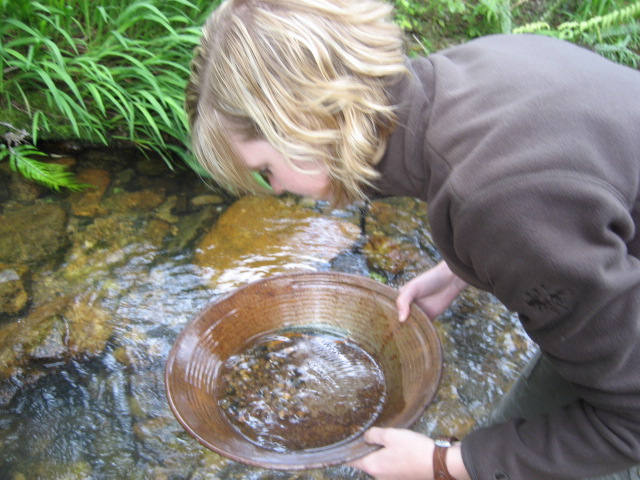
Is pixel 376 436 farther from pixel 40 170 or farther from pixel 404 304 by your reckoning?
pixel 40 170

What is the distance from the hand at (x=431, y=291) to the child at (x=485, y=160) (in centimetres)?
47

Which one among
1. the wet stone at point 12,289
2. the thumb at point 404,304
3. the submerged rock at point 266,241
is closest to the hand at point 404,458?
the thumb at point 404,304

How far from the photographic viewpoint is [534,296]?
105 cm

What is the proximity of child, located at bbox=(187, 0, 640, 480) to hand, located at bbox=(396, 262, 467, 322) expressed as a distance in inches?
18.4

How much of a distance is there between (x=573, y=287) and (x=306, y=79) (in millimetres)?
703

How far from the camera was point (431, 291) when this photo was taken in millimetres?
1891

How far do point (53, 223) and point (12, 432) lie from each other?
120 cm

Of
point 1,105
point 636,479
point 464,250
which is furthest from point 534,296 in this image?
point 1,105

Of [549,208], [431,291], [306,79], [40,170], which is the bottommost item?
[40,170]

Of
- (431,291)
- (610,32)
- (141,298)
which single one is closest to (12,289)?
(141,298)

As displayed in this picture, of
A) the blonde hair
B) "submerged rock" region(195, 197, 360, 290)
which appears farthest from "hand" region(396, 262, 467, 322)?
"submerged rock" region(195, 197, 360, 290)

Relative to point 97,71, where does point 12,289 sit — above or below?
below

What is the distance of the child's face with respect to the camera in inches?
53.4

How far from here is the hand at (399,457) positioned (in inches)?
54.1
